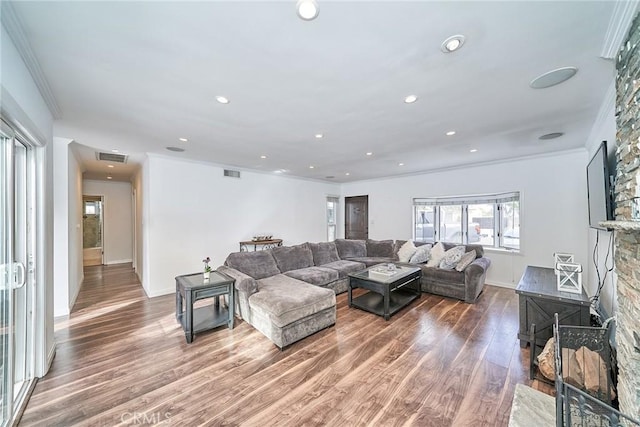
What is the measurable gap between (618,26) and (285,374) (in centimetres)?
340

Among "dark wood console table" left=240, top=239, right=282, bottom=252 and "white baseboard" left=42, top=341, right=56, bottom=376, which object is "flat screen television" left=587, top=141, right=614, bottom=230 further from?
"dark wood console table" left=240, top=239, right=282, bottom=252

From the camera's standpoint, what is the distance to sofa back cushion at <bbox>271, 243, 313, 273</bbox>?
14.2 ft

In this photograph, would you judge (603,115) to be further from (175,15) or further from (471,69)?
(175,15)

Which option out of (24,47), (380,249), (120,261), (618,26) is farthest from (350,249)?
(120,261)

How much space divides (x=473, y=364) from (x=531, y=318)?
33.8 inches

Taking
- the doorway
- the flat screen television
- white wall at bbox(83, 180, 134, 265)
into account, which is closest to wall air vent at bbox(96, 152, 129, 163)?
white wall at bbox(83, 180, 134, 265)

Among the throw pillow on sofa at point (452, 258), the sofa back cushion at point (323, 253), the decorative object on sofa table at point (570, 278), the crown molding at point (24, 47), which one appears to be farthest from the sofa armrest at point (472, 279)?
the crown molding at point (24, 47)

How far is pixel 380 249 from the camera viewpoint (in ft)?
19.3

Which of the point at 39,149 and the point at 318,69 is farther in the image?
the point at 39,149

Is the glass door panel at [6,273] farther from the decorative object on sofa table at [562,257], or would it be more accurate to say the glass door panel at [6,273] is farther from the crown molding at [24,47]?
the decorative object on sofa table at [562,257]

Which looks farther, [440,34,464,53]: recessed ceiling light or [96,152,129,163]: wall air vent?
[96,152,129,163]: wall air vent

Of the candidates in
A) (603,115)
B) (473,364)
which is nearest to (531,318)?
(473,364)

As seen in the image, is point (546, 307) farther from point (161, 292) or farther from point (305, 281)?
point (161, 292)

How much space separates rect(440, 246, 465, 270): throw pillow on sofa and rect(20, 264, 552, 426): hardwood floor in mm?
1099
